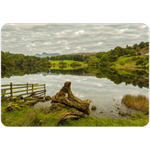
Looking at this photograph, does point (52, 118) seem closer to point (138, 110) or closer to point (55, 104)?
point (55, 104)

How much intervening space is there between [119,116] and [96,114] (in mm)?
1940

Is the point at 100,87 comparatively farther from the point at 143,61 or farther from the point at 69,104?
the point at 69,104

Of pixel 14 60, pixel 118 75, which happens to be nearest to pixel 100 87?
pixel 14 60

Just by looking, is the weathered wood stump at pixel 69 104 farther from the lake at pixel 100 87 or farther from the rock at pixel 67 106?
the lake at pixel 100 87

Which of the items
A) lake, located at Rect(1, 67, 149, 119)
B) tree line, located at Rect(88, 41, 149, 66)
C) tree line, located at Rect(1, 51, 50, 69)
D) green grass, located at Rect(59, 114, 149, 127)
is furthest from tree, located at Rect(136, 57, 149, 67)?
tree line, located at Rect(1, 51, 50, 69)

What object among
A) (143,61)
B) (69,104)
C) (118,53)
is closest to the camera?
(69,104)

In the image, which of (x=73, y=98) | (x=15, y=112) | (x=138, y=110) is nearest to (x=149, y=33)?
A: (x=73, y=98)

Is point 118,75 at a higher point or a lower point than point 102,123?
higher

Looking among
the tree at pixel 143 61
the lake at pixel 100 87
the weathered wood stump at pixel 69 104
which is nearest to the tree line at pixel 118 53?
the tree at pixel 143 61

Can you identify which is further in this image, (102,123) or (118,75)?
(118,75)

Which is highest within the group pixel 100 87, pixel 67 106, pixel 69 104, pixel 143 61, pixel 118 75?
pixel 143 61

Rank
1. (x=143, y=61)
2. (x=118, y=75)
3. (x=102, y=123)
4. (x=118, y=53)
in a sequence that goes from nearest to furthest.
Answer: (x=102, y=123) → (x=143, y=61) → (x=118, y=53) → (x=118, y=75)

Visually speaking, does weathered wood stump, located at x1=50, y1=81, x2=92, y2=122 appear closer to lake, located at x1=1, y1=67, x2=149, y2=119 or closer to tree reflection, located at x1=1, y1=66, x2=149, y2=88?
lake, located at x1=1, y1=67, x2=149, y2=119

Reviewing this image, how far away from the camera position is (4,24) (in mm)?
6887
